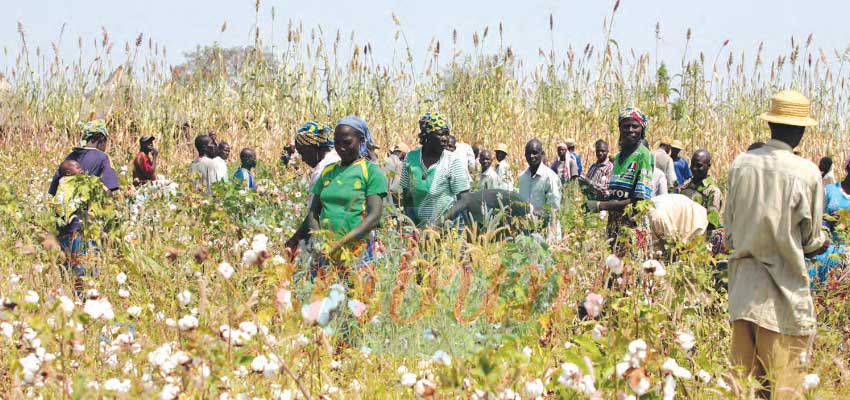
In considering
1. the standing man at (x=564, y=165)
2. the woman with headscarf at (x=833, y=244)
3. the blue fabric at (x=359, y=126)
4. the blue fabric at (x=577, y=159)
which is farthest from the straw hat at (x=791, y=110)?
the blue fabric at (x=577, y=159)

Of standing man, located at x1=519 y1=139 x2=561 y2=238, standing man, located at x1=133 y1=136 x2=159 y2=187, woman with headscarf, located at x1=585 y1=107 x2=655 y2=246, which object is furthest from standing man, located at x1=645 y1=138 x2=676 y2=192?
standing man, located at x1=133 y1=136 x2=159 y2=187

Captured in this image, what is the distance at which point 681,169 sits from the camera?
10.4 m

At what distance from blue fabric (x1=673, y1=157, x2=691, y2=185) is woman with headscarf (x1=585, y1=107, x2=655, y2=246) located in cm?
468

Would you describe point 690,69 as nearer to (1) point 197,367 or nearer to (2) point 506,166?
(2) point 506,166

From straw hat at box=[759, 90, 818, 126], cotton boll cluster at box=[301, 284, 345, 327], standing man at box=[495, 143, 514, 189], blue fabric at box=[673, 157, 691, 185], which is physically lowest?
blue fabric at box=[673, 157, 691, 185]

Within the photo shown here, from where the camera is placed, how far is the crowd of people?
3436mm

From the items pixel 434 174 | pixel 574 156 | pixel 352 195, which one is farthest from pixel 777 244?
pixel 574 156

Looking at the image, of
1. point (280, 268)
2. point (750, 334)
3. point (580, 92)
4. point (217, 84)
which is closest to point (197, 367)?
point (280, 268)

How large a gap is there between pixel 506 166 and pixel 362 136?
218 inches

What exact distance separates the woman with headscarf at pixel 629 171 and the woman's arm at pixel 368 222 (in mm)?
1670

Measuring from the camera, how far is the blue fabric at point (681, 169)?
33.7 feet

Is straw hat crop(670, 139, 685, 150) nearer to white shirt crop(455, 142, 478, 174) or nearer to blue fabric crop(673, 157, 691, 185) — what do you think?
blue fabric crop(673, 157, 691, 185)

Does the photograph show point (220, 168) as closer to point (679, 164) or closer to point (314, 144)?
point (314, 144)

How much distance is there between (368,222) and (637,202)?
4.80 ft
